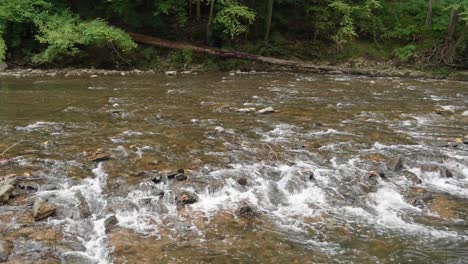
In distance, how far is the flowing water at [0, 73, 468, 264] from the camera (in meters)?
4.54

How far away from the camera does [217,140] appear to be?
800 centimetres

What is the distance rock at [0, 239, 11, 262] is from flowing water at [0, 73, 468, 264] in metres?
0.06

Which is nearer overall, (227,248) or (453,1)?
(227,248)

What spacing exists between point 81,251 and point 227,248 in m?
1.60

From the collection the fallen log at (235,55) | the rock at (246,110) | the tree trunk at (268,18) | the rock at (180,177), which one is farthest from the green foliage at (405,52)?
the rock at (180,177)

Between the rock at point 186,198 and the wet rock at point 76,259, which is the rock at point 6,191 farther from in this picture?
the rock at point 186,198

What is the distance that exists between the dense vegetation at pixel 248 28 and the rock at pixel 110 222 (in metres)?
13.4

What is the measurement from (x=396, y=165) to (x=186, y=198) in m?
3.63

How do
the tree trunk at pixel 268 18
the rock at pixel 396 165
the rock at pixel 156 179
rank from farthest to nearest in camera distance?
1. the tree trunk at pixel 268 18
2. the rock at pixel 396 165
3. the rock at pixel 156 179

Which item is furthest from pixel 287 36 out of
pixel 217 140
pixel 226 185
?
pixel 226 185

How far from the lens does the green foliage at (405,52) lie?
20.2 metres

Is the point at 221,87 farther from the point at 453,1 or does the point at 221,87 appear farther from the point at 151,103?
the point at 453,1

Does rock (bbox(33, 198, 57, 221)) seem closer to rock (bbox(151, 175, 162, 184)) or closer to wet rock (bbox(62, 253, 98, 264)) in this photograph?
wet rock (bbox(62, 253, 98, 264))

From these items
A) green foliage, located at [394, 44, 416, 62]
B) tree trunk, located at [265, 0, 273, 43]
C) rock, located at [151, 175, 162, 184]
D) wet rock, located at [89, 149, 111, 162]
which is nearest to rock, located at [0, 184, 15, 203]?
wet rock, located at [89, 149, 111, 162]
